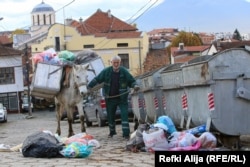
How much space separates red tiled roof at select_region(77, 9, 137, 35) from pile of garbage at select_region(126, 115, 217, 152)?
76.5 m

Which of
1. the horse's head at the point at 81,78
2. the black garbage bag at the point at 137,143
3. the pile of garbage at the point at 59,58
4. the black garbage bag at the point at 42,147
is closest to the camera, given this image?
the black garbage bag at the point at 42,147

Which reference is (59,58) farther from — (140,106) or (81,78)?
(140,106)

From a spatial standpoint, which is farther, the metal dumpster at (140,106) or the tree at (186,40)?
the tree at (186,40)

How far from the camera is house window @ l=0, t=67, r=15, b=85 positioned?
228 feet

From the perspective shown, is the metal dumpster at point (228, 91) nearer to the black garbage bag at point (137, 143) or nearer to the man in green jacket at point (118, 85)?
the black garbage bag at point (137, 143)

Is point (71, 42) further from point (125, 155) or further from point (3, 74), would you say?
point (125, 155)

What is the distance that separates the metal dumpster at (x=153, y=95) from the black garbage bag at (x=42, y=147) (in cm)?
396

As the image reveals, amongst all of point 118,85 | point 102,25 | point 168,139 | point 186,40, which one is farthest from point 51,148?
point 186,40

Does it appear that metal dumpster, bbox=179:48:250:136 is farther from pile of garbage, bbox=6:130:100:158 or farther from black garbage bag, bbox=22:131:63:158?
black garbage bag, bbox=22:131:63:158

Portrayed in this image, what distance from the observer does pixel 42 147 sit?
11.4m

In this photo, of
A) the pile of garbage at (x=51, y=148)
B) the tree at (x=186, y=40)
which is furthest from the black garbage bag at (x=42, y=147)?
the tree at (x=186, y=40)

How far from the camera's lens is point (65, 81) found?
51.7ft

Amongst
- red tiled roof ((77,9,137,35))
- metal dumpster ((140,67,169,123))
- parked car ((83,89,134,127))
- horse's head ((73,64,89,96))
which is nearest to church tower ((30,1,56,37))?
red tiled roof ((77,9,137,35))

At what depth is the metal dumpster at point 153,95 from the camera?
15125 millimetres
